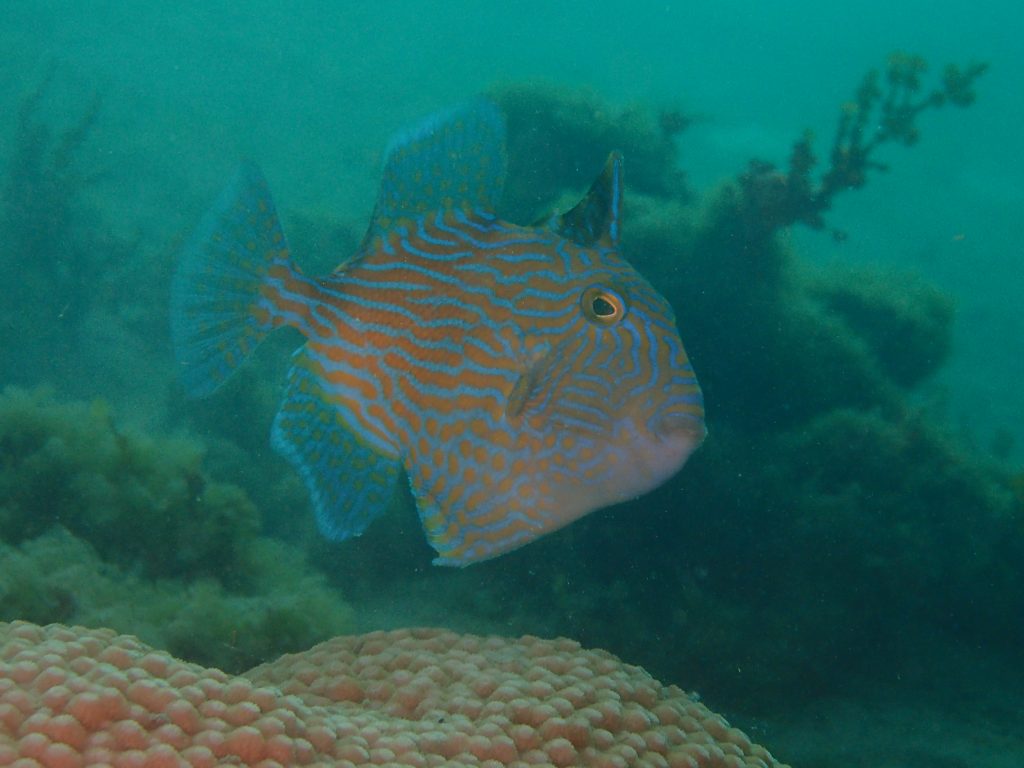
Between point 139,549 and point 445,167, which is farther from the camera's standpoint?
point 139,549

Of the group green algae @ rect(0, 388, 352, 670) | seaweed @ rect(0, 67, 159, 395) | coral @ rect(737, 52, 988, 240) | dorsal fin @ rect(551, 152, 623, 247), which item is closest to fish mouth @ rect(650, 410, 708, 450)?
dorsal fin @ rect(551, 152, 623, 247)

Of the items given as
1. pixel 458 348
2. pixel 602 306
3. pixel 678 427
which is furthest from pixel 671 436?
pixel 458 348

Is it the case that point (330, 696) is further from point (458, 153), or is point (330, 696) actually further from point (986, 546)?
point (986, 546)

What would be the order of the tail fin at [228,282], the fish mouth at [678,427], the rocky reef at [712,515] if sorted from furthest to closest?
the rocky reef at [712,515]
the tail fin at [228,282]
the fish mouth at [678,427]

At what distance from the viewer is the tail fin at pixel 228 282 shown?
101 inches

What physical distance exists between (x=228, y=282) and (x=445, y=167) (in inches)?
37.7

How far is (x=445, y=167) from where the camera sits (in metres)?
2.67

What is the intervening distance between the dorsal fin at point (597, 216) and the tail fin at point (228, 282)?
1.08 metres

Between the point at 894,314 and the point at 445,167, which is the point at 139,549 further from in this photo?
the point at 894,314

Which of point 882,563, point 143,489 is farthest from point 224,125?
point 882,563

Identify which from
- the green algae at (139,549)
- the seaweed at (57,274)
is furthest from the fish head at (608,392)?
the seaweed at (57,274)

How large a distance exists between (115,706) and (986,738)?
6.50m

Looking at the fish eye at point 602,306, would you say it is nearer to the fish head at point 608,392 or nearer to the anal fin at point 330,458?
the fish head at point 608,392

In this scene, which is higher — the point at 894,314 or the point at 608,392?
the point at 608,392
